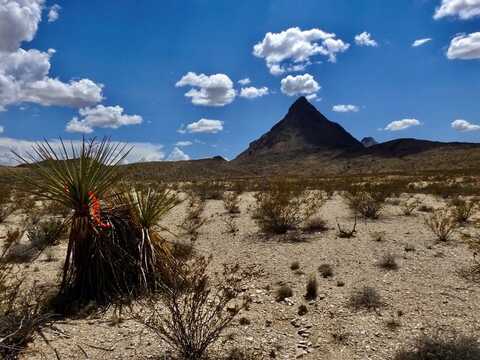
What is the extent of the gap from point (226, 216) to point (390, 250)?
640 centimetres

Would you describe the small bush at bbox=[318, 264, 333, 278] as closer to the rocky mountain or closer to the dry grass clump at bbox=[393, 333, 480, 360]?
the dry grass clump at bbox=[393, 333, 480, 360]

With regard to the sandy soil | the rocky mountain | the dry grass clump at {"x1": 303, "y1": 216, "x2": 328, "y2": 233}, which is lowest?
the sandy soil

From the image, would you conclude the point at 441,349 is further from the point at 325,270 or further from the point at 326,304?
the point at 325,270

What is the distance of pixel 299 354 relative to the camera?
3973 millimetres

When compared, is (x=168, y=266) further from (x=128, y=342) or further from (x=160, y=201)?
(x=128, y=342)

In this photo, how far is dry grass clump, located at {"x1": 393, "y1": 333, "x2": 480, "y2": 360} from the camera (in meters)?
3.40

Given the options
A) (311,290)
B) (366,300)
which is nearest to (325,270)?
(311,290)

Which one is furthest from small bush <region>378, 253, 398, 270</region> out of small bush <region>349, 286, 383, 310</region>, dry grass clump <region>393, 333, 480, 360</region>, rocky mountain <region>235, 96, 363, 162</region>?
→ rocky mountain <region>235, 96, 363, 162</region>

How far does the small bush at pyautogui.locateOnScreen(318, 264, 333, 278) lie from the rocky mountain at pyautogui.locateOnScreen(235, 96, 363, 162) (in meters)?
118

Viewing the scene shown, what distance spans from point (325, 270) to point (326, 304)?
51.4 inches

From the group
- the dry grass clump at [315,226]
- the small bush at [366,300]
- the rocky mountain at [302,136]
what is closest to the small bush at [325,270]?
the small bush at [366,300]

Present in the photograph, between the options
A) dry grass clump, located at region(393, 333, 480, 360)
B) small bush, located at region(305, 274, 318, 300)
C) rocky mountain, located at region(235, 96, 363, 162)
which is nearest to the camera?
dry grass clump, located at region(393, 333, 480, 360)

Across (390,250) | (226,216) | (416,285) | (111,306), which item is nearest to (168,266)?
(111,306)

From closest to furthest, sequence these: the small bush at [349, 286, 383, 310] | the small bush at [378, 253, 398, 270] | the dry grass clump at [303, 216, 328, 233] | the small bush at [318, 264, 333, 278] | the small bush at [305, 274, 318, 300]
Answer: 1. the small bush at [349, 286, 383, 310]
2. the small bush at [305, 274, 318, 300]
3. the small bush at [318, 264, 333, 278]
4. the small bush at [378, 253, 398, 270]
5. the dry grass clump at [303, 216, 328, 233]
